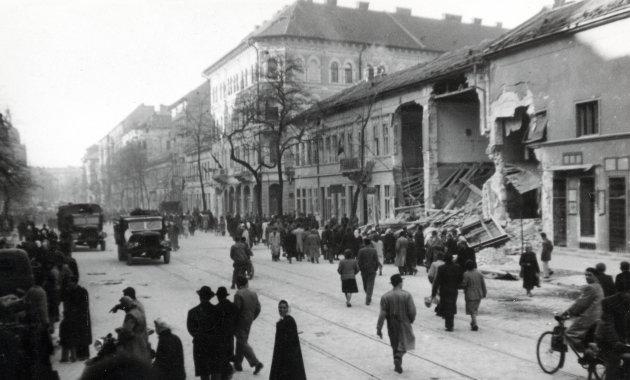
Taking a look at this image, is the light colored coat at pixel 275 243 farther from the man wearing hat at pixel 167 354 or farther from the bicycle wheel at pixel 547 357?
the man wearing hat at pixel 167 354

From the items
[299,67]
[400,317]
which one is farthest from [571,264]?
[299,67]

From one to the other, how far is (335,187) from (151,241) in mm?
20986

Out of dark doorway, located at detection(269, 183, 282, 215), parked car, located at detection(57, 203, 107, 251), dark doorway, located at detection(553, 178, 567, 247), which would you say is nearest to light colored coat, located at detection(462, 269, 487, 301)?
dark doorway, located at detection(553, 178, 567, 247)

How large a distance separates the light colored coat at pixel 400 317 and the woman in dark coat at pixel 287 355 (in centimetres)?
240

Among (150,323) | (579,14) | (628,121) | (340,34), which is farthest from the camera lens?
(340,34)

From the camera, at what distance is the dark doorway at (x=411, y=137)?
40.9 meters

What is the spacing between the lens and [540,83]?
2738 centimetres

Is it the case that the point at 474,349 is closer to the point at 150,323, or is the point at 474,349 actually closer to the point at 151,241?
the point at 150,323

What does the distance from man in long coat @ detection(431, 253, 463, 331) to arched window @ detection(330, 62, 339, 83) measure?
2013 inches

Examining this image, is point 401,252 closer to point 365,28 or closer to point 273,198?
point 273,198

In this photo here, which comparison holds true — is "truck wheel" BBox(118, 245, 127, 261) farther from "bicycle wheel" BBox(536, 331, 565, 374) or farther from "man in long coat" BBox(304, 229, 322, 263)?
"bicycle wheel" BBox(536, 331, 565, 374)

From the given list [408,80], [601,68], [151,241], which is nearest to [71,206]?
[151,241]

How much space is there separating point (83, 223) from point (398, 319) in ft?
109

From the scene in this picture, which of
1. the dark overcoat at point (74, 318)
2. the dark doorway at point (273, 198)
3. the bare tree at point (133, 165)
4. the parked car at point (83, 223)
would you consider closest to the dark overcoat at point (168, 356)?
the dark overcoat at point (74, 318)
